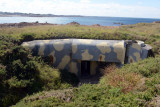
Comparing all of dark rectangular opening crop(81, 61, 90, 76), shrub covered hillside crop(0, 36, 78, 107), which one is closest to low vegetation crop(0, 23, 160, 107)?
shrub covered hillside crop(0, 36, 78, 107)

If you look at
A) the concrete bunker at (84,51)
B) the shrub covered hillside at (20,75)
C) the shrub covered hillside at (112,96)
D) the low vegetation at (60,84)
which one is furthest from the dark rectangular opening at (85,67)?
the shrub covered hillside at (112,96)

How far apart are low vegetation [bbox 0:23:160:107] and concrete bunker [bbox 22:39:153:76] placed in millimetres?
1030

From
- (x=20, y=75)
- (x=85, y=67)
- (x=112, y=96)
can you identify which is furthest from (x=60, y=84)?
(x=112, y=96)

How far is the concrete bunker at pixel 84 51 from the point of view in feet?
52.5

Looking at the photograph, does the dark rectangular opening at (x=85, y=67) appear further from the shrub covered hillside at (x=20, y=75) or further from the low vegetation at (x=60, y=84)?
the shrub covered hillside at (x=20, y=75)

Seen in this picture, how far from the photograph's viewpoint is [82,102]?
7.34m

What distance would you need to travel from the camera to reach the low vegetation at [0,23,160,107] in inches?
297

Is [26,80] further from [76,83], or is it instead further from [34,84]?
[76,83]

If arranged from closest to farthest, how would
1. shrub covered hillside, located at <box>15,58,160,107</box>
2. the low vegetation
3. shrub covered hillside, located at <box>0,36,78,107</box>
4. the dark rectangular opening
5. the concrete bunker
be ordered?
shrub covered hillside, located at <box>15,58,160,107</box>
the low vegetation
shrub covered hillside, located at <box>0,36,78,107</box>
the concrete bunker
the dark rectangular opening

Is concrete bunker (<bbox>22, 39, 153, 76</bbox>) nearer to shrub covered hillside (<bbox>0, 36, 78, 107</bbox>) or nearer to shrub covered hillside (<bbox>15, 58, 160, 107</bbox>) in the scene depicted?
shrub covered hillside (<bbox>0, 36, 78, 107</bbox>)

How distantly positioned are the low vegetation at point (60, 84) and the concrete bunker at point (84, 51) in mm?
1030

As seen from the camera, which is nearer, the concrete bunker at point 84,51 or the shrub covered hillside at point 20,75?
the shrub covered hillside at point 20,75

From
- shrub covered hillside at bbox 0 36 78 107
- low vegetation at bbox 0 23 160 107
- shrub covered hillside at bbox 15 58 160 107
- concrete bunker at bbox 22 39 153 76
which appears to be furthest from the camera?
concrete bunker at bbox 22 39 153 76

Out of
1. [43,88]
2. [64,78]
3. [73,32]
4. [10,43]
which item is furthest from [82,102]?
[73,32]
